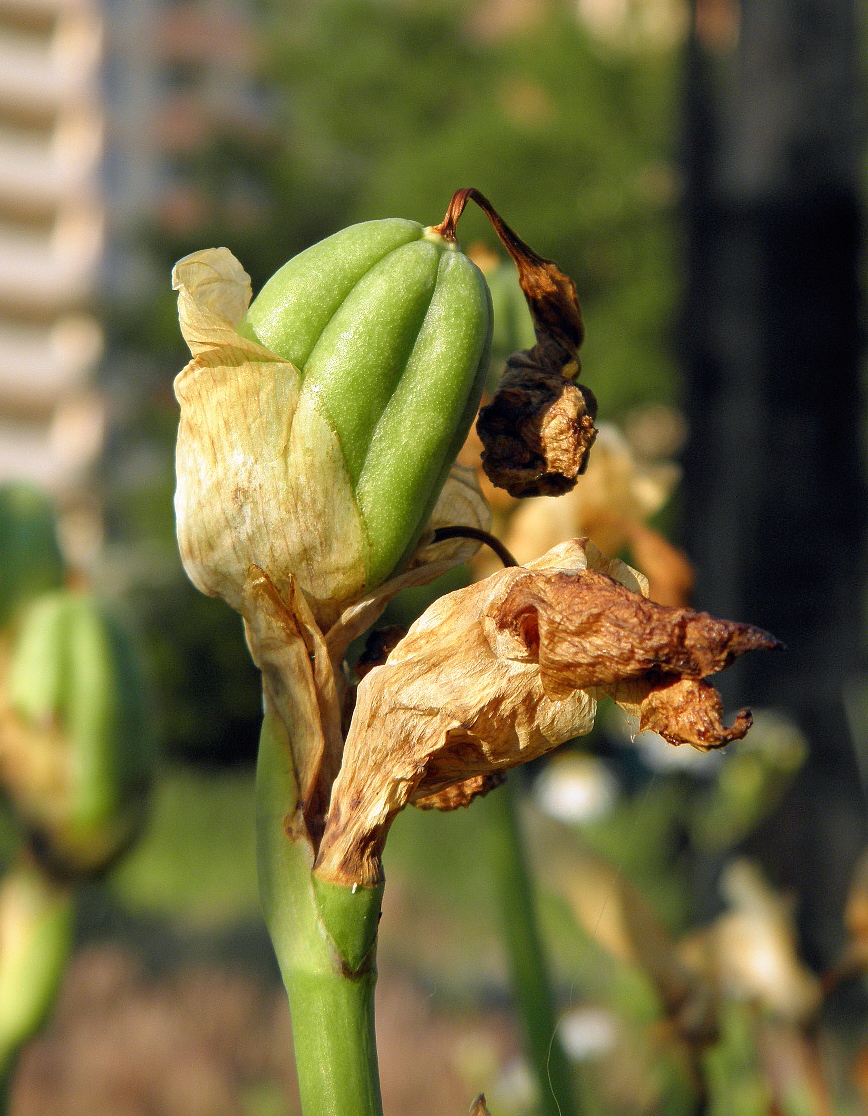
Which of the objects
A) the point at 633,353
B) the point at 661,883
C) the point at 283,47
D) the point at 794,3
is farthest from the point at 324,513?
the point at 283,47

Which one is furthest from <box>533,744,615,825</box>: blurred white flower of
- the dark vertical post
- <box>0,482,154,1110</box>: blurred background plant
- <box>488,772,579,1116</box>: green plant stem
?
<box>488,772,579,1116</box>: green plant stem

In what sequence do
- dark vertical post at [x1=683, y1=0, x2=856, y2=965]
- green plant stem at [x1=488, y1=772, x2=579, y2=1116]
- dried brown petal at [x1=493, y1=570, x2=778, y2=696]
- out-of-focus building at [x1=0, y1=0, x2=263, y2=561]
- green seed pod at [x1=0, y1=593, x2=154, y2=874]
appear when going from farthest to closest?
1. out-of-focus building at [x1=0, y1=0, x2=263, y2=561]
2. dark vertical post at [x1=683, y1=0, x2=856, y2=965]
3. green seed pod at [x1=0, y1=593, x2=154, y2=874]
4. green plant stem at [x1=488, y1=772, x2=579, y2=1116]
5. dried brown petal at [x1=493, y1=570, x2=778, y2=696]

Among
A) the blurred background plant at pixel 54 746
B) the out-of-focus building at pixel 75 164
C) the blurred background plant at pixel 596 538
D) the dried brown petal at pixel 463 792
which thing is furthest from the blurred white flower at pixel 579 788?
the out-of-focus building at pixel 75 164

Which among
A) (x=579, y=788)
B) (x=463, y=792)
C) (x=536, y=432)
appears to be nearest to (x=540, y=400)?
(x=536, y=432)

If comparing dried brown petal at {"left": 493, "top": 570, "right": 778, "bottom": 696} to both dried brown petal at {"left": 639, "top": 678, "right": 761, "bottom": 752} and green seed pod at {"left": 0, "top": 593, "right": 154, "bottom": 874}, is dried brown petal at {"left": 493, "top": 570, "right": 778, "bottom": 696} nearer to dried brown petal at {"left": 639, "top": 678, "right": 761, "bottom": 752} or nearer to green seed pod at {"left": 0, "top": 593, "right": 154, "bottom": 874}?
dried brown petal at {"left": 639, "top": 678, "right": 761, "bottom": 752}

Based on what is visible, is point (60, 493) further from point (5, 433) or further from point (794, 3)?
point (794, 3)

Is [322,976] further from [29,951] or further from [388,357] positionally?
[29,951]
